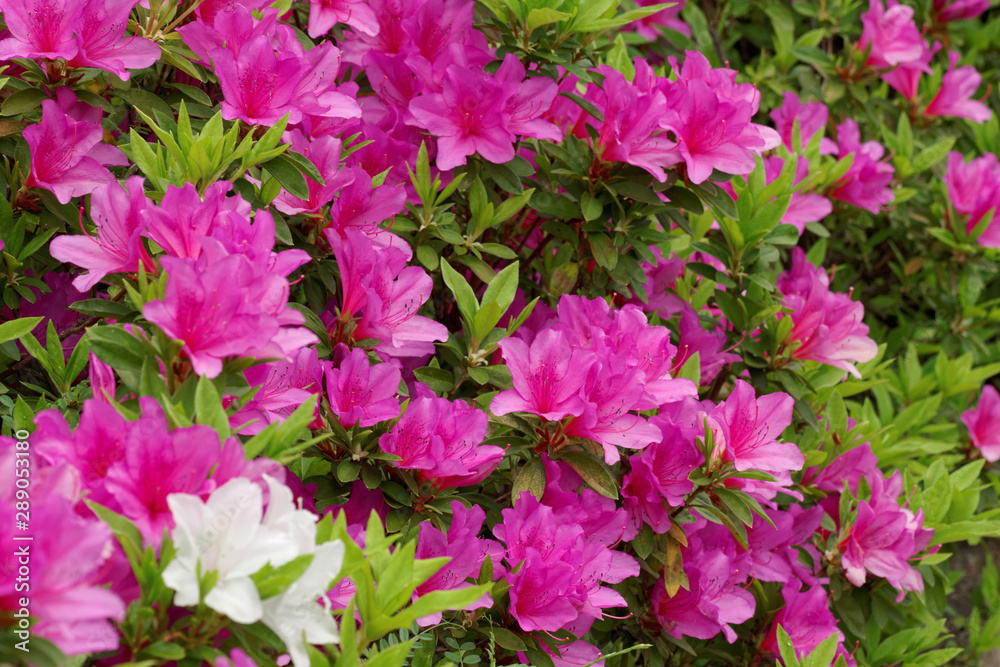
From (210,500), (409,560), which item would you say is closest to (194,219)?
(210,500)

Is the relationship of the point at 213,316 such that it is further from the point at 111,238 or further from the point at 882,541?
the point at 882,541

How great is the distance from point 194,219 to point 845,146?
2.12 meters

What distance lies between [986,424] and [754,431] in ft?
4.80

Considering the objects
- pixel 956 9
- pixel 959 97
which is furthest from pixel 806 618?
pixel 956 9

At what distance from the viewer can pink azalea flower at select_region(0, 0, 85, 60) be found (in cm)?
150

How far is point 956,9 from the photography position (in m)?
3.39

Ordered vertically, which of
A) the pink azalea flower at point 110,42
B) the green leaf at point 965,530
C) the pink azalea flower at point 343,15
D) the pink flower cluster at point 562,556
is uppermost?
the pink azalea flower at point 110,42

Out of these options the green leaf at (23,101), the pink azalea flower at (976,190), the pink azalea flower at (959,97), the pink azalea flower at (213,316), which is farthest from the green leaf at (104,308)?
the pink azalea flower at (959,97)

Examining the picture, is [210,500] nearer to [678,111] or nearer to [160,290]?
[160,290]

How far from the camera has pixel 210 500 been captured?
1.04m

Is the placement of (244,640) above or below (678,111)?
below

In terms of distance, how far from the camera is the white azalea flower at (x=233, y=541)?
0.99 meters

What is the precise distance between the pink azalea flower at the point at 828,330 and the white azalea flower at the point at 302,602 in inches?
53.1

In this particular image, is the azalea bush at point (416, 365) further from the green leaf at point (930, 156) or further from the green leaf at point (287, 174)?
the green leaf at point (930, 156)
